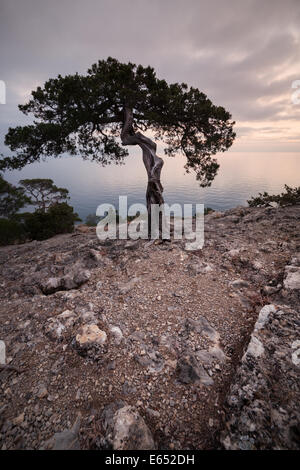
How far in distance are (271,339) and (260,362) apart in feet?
1.83

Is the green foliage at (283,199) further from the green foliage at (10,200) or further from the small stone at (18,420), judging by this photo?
the green foliage at (10,200)

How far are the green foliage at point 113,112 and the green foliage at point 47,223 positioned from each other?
20.8 ft

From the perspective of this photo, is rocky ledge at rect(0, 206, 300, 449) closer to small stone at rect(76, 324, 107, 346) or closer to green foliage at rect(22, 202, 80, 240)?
small stone at rect(76, 324, 107, 346)

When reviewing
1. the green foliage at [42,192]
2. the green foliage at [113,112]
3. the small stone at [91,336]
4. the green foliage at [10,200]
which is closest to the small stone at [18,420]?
the small stone at [91,336]

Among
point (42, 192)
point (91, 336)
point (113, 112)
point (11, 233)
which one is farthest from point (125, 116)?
point (42, 192)

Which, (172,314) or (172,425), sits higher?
(172,314)

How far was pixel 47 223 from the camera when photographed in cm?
1410

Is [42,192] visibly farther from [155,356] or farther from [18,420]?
[155,356]

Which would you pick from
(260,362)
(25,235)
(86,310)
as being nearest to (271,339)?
(260,362)

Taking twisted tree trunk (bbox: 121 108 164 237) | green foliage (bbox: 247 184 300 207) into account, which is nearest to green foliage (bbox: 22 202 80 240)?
twisted tree trunk (bbox: 121 108 164 237)

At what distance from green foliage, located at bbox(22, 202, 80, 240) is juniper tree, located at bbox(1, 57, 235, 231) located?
20.7ft

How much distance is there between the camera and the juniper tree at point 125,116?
724 cm
